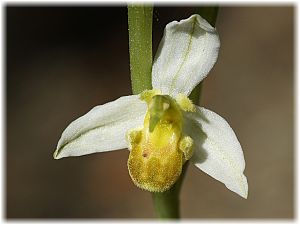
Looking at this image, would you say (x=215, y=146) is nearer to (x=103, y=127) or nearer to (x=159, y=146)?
(x=159, y=146)

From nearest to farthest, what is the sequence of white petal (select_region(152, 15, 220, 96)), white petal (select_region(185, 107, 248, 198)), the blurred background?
1. white petal (select_region(152, 15, 220, 96))
2. white petal (select_region(185, 107, 248, 198))
3. the blurred background

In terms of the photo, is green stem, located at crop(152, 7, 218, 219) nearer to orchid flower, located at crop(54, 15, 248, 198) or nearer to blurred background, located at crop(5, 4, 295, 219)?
orchid flower, located at crop(54, 15, 248, 198)

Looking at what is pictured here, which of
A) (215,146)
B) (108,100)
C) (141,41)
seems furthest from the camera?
(108,100)

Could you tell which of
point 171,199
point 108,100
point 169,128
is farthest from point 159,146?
point 108,100

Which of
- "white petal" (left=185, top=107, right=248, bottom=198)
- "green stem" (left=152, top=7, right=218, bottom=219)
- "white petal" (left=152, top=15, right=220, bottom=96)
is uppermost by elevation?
"white petal" (left=152, top=15, right=220, bottom=96)

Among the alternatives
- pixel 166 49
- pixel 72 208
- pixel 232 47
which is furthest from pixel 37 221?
pixel 166 49

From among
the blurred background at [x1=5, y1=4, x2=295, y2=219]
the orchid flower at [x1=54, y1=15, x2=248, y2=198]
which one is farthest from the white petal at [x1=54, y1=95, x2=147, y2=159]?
the blurred background at [x1=5, y1=4, x2=295, y2=219]

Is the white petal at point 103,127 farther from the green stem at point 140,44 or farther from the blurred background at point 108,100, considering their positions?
the blurred background at point 108,100
